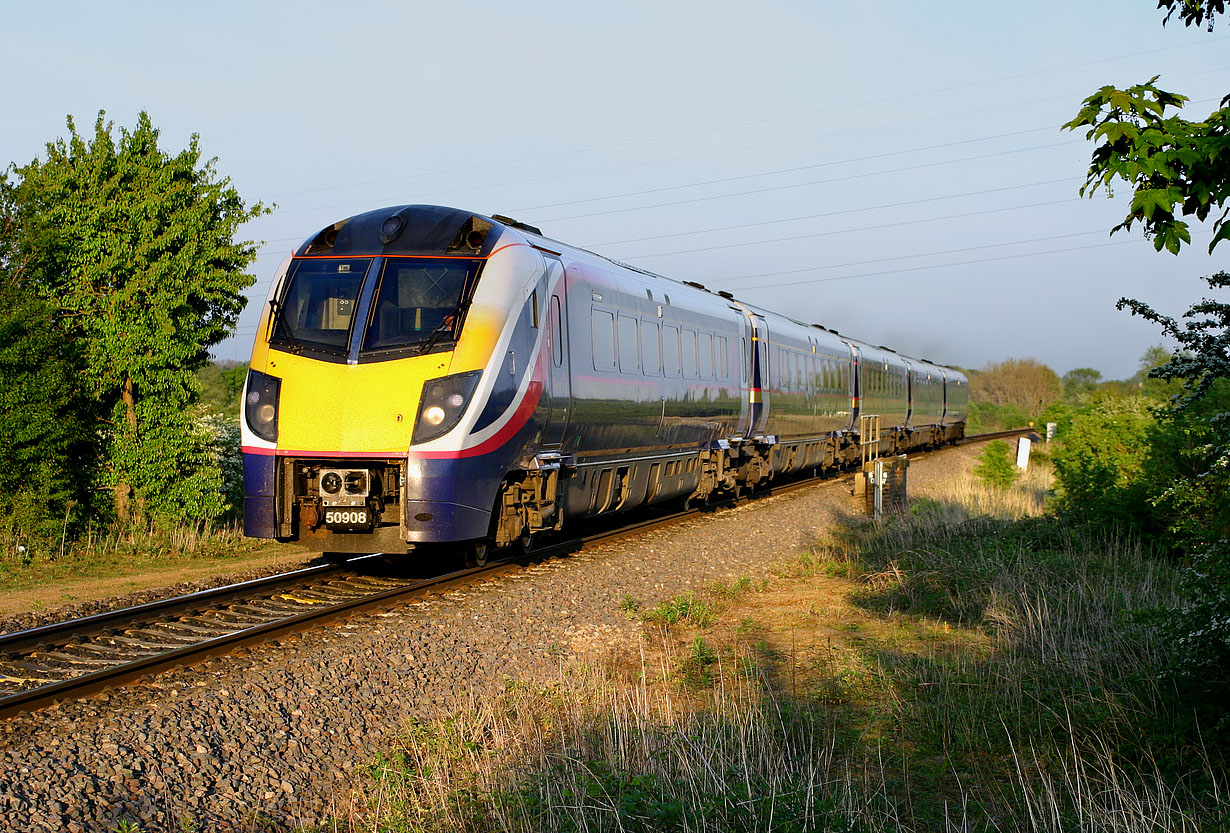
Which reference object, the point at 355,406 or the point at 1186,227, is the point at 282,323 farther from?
the point at 1186,227

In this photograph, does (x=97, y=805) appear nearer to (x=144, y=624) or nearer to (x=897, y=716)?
(x=144, y=624)

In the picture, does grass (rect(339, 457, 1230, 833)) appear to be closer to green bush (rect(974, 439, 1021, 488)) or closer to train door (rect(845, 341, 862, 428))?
green bush (rect(974, 439, 1021, 488))

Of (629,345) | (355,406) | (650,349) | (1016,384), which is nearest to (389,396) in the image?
(355,406)

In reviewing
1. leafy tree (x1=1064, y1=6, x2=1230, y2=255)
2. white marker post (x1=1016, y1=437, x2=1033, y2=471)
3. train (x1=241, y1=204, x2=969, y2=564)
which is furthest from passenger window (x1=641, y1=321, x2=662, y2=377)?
white marker post (x1=1016, y1=437, x2=1033, y2=471)

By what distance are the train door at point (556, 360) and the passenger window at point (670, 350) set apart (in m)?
3.46

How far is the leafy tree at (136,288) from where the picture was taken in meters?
14.6

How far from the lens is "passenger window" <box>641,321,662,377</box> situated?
1405 centimetres

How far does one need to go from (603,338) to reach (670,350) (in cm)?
253

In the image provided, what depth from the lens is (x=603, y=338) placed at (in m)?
12.8

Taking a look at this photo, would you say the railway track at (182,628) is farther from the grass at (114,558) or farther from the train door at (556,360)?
the grass at (114,558)

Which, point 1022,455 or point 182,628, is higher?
point 1022,455

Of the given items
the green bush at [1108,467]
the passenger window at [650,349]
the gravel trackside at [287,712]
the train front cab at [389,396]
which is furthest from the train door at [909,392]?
the train front cab at [389,396]

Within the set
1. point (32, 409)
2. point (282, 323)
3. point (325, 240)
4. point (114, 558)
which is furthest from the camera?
point (32, 409)

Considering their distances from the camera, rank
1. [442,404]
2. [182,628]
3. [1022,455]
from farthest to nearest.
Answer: [1022,455] < [442,404] < [182,628]
